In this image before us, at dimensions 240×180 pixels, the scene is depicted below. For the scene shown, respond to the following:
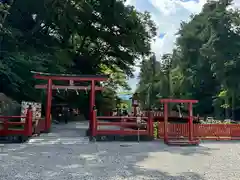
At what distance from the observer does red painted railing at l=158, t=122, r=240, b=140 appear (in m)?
13.2

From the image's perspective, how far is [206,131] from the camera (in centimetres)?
1410

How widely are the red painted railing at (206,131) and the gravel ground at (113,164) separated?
2558 mm

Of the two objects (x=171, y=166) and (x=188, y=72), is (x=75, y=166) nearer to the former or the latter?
(x=171, y=166)

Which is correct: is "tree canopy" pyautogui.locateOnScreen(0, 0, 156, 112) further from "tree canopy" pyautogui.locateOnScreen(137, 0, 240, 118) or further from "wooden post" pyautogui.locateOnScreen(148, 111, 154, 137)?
"wooden post" pyautogui.locateOnScreen(148, 111, 154, 137)

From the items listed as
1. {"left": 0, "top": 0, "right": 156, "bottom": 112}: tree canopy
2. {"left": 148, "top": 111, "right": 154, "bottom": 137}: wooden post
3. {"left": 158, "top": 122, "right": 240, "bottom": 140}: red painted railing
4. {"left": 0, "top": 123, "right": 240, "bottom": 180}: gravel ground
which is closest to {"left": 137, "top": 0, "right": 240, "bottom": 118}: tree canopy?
{"left": 0, "top": 0, "right": 156, "bottom": 112}: tree canopy

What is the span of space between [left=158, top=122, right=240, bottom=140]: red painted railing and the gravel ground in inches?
101

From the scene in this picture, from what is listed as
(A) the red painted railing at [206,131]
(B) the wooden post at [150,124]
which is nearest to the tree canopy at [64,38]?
(B) the wooden post at [150,124]

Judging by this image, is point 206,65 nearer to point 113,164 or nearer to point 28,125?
point 28,125

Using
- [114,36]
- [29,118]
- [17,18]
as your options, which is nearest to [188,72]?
[114,36]

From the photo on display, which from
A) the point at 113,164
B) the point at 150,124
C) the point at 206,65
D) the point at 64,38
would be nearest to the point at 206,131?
the point at 150,124

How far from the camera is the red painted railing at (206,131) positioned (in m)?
13.2

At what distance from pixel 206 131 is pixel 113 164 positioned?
7799 mm

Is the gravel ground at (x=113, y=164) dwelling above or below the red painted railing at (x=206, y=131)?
below

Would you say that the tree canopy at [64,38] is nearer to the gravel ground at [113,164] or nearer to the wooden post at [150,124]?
the wooden post at [150,124]
